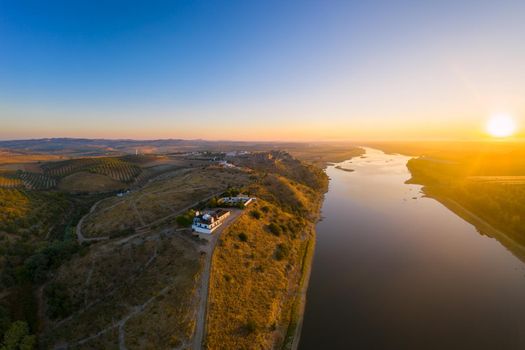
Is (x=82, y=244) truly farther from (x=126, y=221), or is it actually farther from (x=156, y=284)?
(x=156, y=284)

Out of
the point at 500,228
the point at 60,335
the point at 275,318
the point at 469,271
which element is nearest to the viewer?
the point at 60,335

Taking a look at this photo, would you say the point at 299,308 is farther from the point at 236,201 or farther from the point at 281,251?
the point at 236,201

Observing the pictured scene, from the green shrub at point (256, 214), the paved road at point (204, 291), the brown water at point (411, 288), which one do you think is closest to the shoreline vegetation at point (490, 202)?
the brown water at point (411, 288)

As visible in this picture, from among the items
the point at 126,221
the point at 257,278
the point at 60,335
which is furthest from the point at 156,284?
the point at 126,221

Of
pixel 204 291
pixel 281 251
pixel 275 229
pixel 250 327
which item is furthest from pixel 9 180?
pixel 250 327

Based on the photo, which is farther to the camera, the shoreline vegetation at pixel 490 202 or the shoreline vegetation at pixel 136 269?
the shoreline vegetation at pixel 490 202

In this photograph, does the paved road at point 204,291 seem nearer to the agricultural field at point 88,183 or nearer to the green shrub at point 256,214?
the green shrub at point 256,214
